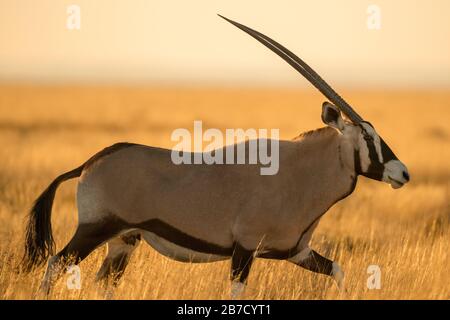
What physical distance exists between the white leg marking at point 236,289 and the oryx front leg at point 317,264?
0.60 m

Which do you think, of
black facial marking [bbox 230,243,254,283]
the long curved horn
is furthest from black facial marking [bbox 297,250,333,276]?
the long curved horn

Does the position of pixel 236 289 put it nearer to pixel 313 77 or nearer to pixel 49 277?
pixel 49 277

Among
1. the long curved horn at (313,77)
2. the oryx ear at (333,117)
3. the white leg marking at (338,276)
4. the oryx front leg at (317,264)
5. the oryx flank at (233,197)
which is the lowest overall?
the white leg marking at (338,276)

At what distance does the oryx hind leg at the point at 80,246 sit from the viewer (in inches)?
337

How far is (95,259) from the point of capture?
32.5 feet

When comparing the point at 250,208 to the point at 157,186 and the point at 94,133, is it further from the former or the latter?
the point at 94,133

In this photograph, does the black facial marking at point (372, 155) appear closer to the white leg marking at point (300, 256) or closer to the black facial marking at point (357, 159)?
the black facial marking at point (357, 159)

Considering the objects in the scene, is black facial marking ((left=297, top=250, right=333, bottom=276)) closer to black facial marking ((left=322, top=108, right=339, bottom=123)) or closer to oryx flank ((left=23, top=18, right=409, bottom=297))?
oryx flank ((left=23, top=18, right=409, bottom=297))

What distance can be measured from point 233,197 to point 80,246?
4.47ft

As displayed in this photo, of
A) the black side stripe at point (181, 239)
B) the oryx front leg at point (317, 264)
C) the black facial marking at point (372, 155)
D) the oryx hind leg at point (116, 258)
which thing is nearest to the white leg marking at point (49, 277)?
the oryx hind leg at point (116, 258)

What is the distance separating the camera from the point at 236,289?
827cm

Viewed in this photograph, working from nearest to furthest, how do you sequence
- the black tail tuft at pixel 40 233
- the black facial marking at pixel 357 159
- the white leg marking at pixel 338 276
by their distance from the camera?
1. the black facial marking at pixel 357 159
2. the white leg marking at pixel 338 276
3. the black tail tuft at pixel 40 233
